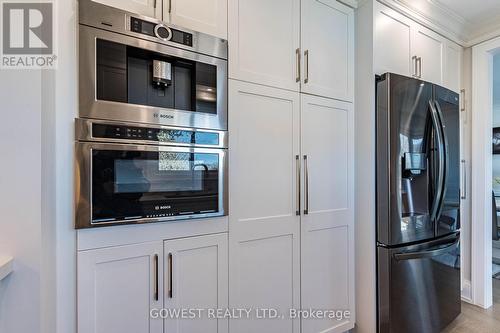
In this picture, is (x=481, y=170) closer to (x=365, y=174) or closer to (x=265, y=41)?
(x=365, y=174)

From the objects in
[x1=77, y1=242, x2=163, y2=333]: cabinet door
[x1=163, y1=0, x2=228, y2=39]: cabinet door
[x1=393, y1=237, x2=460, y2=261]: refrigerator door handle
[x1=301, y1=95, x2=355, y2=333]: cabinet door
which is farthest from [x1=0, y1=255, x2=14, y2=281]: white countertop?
[x1=393, y1=237, x2=460, y2=261]: refrigerator door handle

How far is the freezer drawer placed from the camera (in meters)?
1.68

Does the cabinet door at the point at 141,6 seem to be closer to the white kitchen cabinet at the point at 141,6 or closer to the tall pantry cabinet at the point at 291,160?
the white kitchen cabinet at the point at 141,6

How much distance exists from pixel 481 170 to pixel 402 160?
1.34m

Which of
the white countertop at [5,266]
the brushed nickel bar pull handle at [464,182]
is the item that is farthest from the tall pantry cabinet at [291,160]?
the brushed nickel bar pull handle at [464,182]

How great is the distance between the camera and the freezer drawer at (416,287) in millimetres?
1677

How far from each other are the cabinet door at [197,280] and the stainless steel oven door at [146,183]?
0.15m

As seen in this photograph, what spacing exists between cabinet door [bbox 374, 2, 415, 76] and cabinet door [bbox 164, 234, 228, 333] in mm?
1577

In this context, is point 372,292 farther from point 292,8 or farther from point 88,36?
point 88,36

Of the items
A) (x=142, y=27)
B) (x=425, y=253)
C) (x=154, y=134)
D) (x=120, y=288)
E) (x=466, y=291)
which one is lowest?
(x=466, y=291)

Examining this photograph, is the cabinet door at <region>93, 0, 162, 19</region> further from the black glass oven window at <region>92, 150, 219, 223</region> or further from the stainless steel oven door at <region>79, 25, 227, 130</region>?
the black glass oven window at <region>92, 150, 219, 223</region>

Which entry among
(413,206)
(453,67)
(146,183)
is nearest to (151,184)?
(146,183)

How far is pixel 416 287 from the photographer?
1.76 m

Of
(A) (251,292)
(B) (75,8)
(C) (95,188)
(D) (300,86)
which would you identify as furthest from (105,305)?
(D) (300,86)
